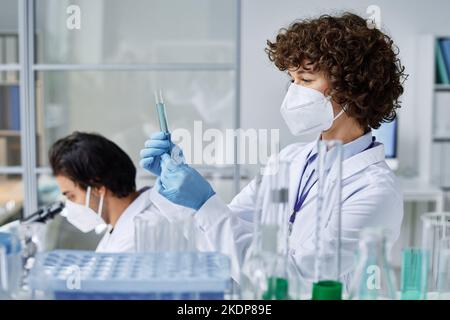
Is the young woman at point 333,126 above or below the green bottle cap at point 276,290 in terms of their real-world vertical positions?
above

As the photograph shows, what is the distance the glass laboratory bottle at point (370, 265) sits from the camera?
0.84 meters

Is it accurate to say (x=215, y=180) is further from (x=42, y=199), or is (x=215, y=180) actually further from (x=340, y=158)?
(x=340, y=158)

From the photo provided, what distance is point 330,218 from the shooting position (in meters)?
1.04

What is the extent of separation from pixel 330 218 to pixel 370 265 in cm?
19

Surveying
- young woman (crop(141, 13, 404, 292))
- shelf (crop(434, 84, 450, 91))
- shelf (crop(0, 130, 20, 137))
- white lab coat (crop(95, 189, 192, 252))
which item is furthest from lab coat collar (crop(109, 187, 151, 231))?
shelf (crop(434, 84, 450, 91))

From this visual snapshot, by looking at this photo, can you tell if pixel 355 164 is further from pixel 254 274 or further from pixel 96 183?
pixel 96 183

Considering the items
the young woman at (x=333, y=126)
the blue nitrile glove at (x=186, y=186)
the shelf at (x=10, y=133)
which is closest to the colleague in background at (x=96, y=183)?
the young woman at (x=333, y=126)

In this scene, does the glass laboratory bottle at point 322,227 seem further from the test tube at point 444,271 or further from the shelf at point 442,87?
the shelf at point 442,87

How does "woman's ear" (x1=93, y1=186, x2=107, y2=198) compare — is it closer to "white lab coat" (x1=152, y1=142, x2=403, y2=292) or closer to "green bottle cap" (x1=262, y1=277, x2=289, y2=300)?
"white lab coat" (x1=152, y1=142, x2=403, y2=292)

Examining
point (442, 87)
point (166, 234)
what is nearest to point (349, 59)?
point (166, 234)

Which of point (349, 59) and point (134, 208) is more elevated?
point (349, 59)

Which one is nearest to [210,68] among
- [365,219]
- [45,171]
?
[45,171]

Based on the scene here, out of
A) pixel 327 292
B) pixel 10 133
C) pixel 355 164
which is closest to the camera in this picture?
pixel 327 292
